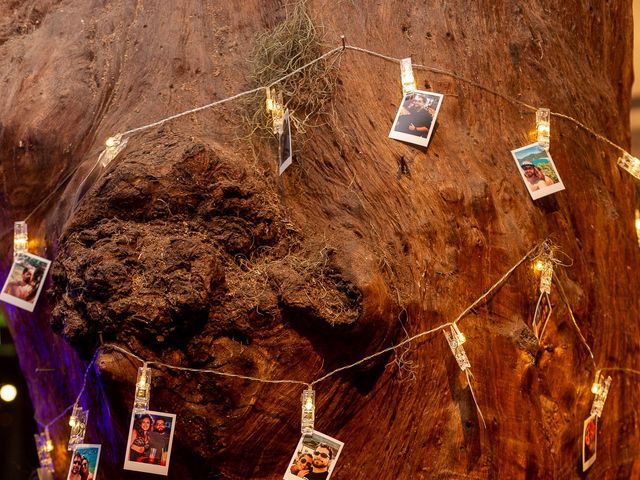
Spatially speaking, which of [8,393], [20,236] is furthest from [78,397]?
[8,393]

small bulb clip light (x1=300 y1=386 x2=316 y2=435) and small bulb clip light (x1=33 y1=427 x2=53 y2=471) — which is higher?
small bulb clip light (x1=300 y1=386 x2=316 y2=435)

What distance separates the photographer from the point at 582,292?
74.2 inches

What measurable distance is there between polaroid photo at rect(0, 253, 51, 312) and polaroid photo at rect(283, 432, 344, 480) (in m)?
0.77

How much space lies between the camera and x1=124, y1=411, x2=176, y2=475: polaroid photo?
152 cm

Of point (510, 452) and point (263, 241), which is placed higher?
point (263, 241)

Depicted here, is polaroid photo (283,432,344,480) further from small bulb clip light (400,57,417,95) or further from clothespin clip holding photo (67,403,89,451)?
small bulb clip light (400,57,417,95)

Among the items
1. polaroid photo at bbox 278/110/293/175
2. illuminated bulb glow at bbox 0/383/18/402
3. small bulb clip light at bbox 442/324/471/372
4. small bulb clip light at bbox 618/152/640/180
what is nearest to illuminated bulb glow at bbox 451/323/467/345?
small bulb clip light at bbox 442/324/471/372

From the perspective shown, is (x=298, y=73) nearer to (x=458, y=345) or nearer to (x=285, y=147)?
(x=285, y=147)

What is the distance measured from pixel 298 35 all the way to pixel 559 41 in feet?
2.32

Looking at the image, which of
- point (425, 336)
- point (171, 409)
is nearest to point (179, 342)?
point (171, 409)

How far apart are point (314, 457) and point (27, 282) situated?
2.74 feet

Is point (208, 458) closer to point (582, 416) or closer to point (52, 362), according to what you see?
point (52, 362)

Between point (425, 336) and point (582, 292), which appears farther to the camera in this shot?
point (582, 292)

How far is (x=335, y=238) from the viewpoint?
5.36 ft
